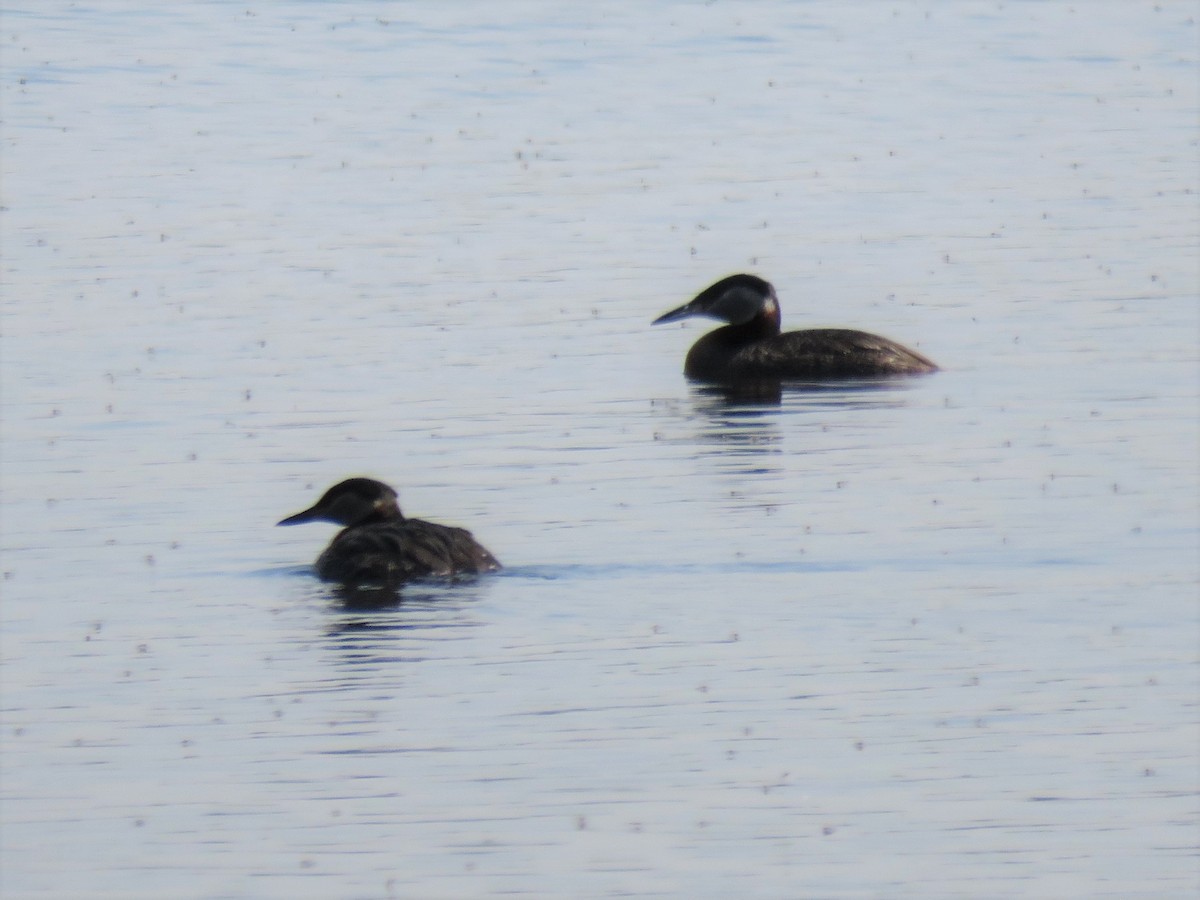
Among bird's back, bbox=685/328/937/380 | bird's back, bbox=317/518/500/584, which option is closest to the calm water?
bird's back, bbox=317/518/500/584

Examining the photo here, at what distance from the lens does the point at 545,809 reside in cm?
973

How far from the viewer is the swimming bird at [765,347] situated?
19047 millimetres

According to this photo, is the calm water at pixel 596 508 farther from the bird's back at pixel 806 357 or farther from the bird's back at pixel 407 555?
the bird's back at pixel 806 357

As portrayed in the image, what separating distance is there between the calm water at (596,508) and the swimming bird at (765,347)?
1.15 feet

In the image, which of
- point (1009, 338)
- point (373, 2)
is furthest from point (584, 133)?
point (373, 2)

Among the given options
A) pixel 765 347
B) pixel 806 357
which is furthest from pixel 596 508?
pixel 765 347

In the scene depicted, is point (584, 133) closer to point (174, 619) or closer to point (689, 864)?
point (174, 619)

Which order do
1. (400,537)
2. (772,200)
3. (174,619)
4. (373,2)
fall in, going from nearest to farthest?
1. (174,619)
2. (400,537)
3. (772,200)
4. (373,2)

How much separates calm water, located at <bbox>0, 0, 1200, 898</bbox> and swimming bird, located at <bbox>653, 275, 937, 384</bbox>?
0.35m

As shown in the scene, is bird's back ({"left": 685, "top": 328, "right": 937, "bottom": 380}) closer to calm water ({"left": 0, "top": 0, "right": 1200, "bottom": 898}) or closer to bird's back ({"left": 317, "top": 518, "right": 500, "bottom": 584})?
calm water ({"left": 0, "top": 0, "right": 1200, "bottom": 898})

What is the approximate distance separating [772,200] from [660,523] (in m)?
12.8

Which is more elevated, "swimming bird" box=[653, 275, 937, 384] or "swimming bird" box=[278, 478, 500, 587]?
"swimming bird" box=[653, 275, 937, 384]

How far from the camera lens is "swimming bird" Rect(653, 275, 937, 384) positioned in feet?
62.5

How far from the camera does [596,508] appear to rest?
14.6 meters
